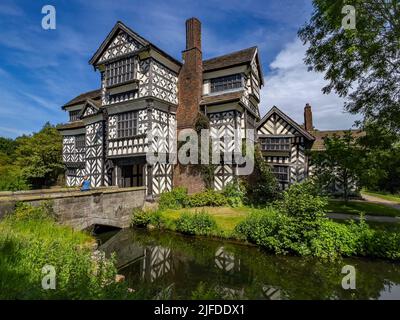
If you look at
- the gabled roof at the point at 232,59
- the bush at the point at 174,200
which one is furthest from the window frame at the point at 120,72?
the bush at the point at 174,200

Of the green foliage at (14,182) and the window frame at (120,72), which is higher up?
the window frame at (120,72)

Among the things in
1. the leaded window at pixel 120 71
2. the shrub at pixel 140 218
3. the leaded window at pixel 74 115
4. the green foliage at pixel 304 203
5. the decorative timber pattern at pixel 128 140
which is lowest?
the shrub at pixel 140 218

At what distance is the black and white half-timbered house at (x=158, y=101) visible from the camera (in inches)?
630

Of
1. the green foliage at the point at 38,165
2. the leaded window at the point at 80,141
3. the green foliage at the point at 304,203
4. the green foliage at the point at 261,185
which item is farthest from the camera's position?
the leaded window at the point at 80,141

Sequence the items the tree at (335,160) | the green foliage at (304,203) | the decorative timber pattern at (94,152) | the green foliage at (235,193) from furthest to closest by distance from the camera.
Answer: the decorative timber pattern at (94,152), the green foliage at (235,193), the tree at (335,160), the green foliage at (304,203)

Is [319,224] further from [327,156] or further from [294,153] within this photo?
[294,153]

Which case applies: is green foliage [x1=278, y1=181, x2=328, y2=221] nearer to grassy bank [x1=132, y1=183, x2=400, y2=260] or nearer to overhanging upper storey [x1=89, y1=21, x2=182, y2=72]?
grassy bank [x1=132, y1=183, x2=400, y2=260]

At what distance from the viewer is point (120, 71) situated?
56.0 feet

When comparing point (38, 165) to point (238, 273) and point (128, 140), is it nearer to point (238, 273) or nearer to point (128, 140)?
point (128, 140)

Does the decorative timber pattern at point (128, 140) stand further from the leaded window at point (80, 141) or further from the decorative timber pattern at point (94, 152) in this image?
the leaded window at point (80, 141)

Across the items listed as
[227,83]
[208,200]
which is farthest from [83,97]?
[208,200]

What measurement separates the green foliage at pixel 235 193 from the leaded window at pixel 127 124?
7.17 m

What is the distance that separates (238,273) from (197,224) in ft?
14.2

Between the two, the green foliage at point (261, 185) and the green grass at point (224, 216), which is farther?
the green foliage at point (261, 185)
